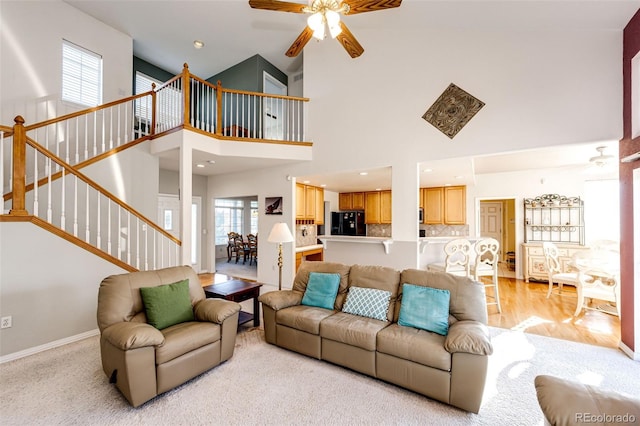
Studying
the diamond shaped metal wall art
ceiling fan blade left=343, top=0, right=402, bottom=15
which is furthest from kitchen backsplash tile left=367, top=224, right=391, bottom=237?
ceiling fan blade left=343, top=0, right=402, bottom=15

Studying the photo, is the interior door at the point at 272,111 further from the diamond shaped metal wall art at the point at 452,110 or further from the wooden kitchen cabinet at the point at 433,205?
the wooden kitchen cabinet at the point at 433,205

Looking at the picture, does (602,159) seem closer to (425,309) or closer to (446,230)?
(425,309)

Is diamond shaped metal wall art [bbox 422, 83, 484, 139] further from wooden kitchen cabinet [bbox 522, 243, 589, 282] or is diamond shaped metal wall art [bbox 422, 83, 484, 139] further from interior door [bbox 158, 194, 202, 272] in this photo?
interior door [bbox 158, 194, 202, 272]

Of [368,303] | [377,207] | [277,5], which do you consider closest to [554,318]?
[368,303]

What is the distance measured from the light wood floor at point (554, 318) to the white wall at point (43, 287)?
2080 mm

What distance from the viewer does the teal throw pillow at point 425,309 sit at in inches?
93.0

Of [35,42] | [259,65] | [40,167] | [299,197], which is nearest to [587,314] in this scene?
[299,197]

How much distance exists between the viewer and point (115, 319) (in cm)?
229

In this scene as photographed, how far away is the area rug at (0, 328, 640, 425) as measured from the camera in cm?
192

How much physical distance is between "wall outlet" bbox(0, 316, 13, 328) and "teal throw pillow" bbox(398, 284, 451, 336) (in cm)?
384

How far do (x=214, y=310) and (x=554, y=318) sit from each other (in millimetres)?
4540

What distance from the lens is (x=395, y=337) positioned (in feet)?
7.44

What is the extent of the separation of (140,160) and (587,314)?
292 inches

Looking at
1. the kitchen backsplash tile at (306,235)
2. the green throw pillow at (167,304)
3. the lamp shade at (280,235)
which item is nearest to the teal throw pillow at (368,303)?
the lamp shade at (280,235)
